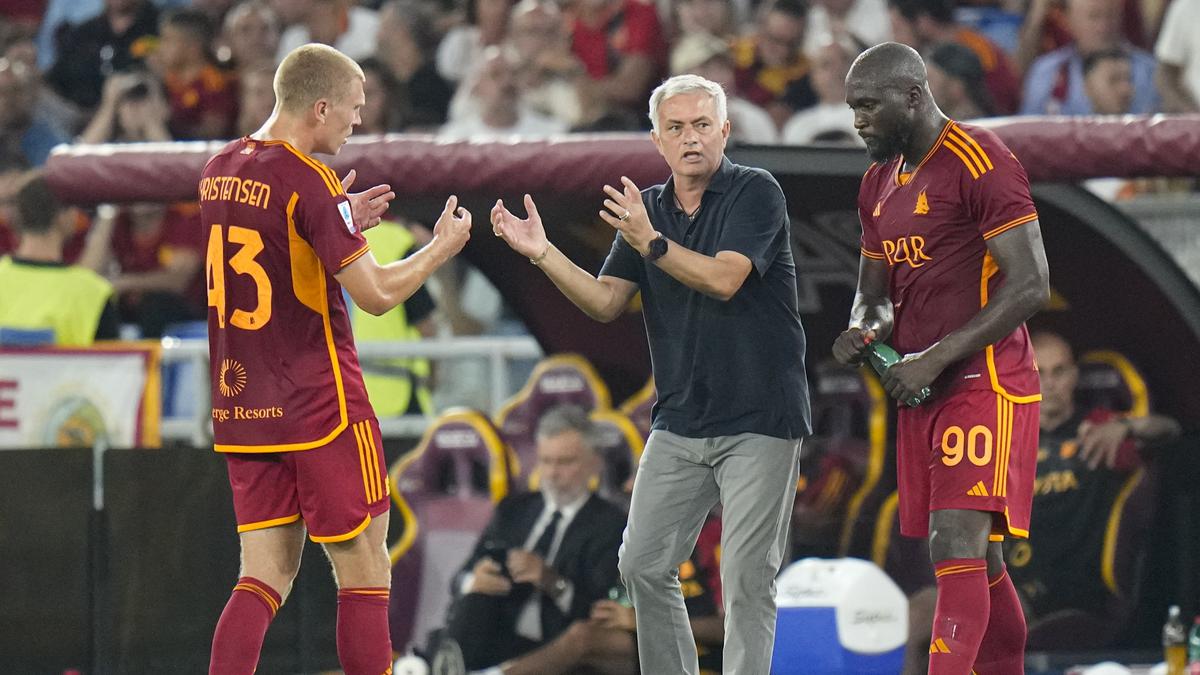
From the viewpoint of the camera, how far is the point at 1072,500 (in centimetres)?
804

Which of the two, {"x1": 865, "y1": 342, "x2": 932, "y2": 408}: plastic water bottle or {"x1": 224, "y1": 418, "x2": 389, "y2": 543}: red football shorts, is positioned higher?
{"x1": 865, "y1": 342, "x2": 932, "y2": 408}: plastic water bottle

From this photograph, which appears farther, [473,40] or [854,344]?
[473,40]

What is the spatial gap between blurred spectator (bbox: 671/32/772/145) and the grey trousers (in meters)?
4.44

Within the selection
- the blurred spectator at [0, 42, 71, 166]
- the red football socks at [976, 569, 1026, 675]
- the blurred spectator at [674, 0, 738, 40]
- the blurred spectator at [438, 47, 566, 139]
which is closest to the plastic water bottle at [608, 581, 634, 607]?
the red football socks at [976, 569, 1026, 675]

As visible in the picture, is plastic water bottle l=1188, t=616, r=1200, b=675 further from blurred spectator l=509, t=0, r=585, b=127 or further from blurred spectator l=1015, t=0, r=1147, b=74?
blurred spectator l=509, t=0, r=585, b=127

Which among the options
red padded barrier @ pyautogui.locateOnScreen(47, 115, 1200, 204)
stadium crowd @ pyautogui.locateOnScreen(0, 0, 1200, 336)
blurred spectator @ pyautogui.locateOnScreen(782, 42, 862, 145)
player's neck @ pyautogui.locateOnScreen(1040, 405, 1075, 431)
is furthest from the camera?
blurred spectator @ pyautogui.locateOnScreen(782, 42, 862, 145)

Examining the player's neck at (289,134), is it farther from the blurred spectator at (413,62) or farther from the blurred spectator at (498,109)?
the blurred spectator at (413,62)

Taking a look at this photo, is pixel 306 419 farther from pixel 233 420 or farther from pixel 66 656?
pixel 66 656

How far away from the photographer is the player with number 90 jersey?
5.38 meters

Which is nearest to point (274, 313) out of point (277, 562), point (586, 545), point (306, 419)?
point (306, 419)

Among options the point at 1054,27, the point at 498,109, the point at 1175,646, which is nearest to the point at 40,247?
the point at 498,109

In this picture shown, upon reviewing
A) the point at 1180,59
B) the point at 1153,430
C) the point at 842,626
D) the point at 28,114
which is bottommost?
the point at 842,626

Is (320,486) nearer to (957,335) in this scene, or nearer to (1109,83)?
(957,335)

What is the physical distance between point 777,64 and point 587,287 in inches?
204
